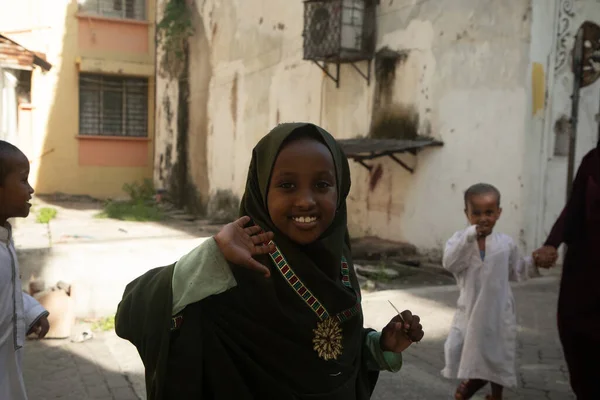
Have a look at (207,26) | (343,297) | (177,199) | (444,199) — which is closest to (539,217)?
(444,199)

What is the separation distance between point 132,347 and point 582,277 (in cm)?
314

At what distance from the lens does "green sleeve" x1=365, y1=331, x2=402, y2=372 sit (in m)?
1.77

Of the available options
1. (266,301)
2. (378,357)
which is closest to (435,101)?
(378,357)

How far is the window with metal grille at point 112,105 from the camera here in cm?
1767

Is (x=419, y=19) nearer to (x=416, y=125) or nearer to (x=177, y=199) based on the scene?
(x=416, y=125)

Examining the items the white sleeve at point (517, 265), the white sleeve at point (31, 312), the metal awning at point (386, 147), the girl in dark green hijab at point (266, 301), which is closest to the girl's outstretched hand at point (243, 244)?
the girl in dark green hijab at point (266, 301)

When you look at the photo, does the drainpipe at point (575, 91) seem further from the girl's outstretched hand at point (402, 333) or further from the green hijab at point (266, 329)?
the green hijab at point (266, 329)

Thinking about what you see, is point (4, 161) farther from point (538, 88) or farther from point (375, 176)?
point (375, 176)

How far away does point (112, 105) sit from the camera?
58.9 feet

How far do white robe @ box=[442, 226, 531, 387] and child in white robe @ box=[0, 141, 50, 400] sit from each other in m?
2.11

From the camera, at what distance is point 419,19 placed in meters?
7.98

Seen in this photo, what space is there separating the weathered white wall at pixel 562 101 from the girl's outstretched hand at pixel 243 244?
19.7 feet

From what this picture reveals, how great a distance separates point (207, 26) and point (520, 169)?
951 centimetres

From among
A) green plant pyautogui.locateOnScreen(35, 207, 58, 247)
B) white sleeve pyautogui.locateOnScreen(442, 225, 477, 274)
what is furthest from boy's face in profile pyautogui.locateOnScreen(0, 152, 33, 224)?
green plant pyautogui.locateOnScreen(35, 207, 58, 247)
